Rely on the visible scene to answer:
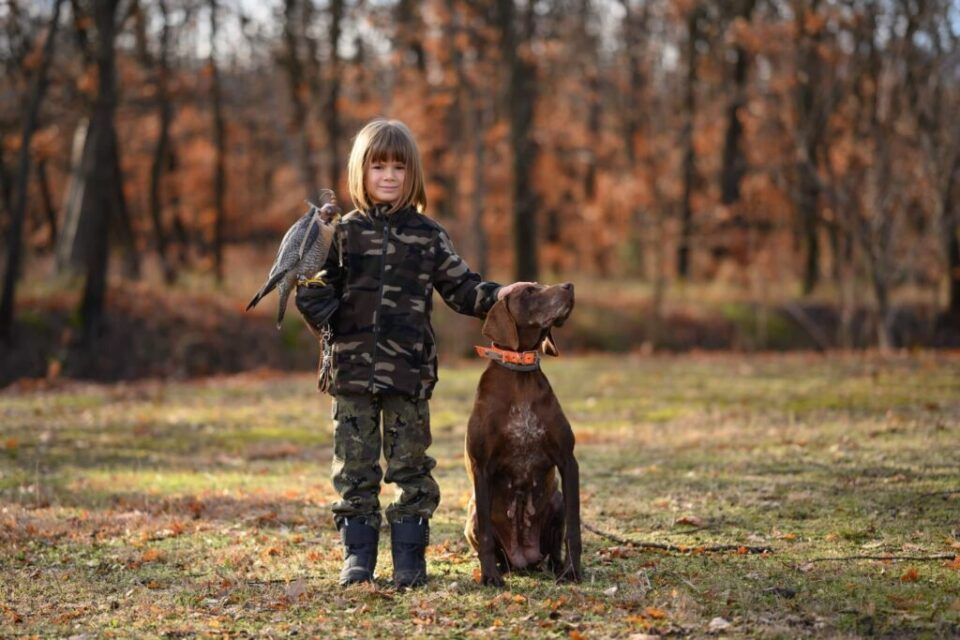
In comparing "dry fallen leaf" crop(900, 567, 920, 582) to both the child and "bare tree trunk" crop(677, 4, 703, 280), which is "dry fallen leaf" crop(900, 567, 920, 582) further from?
"bare tree trunk" crop(677, 4, 703, 280)

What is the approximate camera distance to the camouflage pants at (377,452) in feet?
17.0

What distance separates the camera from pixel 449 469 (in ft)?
30.0

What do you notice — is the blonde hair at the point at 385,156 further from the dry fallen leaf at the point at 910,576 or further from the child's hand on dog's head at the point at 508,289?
the dry fallen leaf at the point at 910,576

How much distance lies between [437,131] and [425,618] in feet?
84.2

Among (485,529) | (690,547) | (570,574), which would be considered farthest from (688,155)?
(485,529)

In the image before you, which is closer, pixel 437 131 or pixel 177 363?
pixel 177 363

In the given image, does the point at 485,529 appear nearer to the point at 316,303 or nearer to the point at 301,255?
the point at 316,303

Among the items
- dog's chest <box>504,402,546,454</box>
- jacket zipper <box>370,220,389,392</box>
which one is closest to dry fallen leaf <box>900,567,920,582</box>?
dog's chest <box>504,402,546,454</box>

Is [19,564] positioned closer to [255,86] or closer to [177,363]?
[177,363]

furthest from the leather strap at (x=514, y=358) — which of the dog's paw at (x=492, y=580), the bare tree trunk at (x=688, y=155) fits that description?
the bare tree trunk at (x=688, y=155)

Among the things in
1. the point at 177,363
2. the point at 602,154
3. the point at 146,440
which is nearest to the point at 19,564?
the point at 146,440

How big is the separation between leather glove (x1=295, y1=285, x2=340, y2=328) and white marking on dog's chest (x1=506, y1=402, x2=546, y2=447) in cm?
98

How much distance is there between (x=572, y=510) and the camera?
4.96 meters

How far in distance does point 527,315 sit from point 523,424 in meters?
0.50
